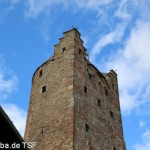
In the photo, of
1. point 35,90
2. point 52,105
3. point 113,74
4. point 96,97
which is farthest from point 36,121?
point 113,74

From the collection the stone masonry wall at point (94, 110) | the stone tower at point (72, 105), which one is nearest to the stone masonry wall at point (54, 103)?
the stone tower at point (72, 105)

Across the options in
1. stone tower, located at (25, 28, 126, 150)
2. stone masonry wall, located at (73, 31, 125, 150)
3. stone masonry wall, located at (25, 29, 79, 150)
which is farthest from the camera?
stone masonry wall, located at (73, 31, 125, 150)

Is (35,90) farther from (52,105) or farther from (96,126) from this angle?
(96,126)

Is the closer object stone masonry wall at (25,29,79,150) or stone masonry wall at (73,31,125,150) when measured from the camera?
stone masonry wall at (25,29,79,150)

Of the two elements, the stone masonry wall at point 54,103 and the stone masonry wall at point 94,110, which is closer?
the stone masonry wall at point 54,103

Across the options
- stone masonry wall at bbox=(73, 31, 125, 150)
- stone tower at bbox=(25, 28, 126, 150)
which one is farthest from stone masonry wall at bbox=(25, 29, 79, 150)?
stone masonry wall at bbox=(73, 31, 125, 150)

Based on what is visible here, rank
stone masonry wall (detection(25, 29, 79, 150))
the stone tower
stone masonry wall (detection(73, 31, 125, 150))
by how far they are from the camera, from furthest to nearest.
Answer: stone masonry wall (detection(73, 31, 125, 150)) → the stone tower → stone masonry wall (detection(25, 29, 79, 150))

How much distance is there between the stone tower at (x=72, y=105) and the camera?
18.9 meters

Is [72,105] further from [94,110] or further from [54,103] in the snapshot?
[94,110]

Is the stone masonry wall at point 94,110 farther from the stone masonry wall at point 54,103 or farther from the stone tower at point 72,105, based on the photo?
the stone masonry wall at point 54,103

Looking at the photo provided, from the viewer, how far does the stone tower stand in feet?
62.1

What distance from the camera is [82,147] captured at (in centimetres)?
1834

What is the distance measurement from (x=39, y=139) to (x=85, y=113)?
3.27 m

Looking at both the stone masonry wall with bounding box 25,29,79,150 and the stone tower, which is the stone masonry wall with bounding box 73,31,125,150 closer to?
the stone tower
